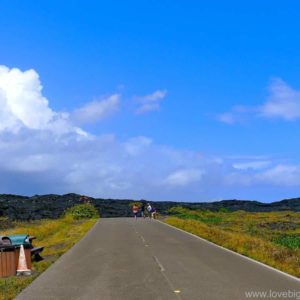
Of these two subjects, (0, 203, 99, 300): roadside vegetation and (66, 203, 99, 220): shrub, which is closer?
(0, 203, 99, 300): roadside vegetation

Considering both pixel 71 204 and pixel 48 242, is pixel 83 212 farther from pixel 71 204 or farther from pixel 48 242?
pixel 48 242

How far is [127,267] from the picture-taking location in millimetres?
17844

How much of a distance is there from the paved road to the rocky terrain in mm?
43274

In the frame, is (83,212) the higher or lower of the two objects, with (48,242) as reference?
higher

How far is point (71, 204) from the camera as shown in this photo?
79062 mm

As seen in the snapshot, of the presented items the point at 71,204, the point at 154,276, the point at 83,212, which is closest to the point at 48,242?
the point at 154,276

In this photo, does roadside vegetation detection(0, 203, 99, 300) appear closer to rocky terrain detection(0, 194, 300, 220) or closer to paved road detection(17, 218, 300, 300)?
paved road detection(17, 218, 300, 300)

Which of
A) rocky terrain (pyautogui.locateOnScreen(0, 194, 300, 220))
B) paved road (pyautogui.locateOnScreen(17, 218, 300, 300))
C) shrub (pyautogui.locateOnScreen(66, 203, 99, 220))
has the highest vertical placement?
rocky terrain (pyautogui.locateOnScreen(0, 194, 300, 220))

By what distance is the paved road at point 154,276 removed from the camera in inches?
507

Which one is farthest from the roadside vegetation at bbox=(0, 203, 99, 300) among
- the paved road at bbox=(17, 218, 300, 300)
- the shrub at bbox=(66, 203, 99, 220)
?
the paved road at bbox=(17, 218, 300, 300)

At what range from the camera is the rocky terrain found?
6831cm

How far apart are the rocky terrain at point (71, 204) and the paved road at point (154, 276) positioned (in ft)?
142

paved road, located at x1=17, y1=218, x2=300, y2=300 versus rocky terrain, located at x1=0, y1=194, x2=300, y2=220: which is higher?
rocky terrain, located at x1=0, y1=194, x2=300, y2=220

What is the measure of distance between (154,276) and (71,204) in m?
64.6
